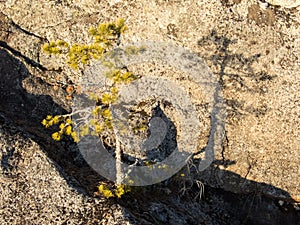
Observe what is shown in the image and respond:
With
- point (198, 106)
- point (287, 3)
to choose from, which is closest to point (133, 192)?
point (198, 106)

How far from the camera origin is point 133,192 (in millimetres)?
8289

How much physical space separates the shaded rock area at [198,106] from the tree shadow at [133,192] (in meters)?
0.02

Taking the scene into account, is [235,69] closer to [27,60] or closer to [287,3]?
[287,3]

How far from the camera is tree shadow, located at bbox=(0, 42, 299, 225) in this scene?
8070 millimetres

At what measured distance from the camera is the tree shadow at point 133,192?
8070 millimetres

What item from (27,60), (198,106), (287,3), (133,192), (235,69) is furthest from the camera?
(27,60)

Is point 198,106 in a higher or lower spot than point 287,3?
lower

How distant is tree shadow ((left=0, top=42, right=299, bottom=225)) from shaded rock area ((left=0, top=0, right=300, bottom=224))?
0.08 ft

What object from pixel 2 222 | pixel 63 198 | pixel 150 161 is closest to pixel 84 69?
pixel 150 161

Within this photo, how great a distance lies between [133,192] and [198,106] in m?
2.61

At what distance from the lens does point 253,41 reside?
28.8 feet

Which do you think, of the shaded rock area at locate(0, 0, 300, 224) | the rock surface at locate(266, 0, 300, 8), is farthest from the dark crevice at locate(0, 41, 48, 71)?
the rock surface at locate(266, 0, 300, 8)

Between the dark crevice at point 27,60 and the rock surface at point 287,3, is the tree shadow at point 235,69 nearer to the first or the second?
the rock surface at point 287,3

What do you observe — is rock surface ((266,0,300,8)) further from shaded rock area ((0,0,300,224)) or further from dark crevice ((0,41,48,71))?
dark crevice ((0,41,48,71))
